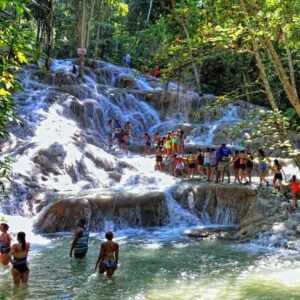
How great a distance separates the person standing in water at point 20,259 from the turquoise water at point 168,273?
0.21 metres

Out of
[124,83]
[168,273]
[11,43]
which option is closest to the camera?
[11,43]

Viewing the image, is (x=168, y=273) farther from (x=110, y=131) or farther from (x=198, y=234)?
(x=110, y=131)

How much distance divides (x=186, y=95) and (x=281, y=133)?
2114cm

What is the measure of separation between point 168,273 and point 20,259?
10.0 feet

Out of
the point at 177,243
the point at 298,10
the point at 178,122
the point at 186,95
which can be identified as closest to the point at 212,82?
the point at 186,95

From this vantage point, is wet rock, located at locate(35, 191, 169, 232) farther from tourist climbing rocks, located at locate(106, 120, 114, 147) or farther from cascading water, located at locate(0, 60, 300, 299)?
tourist climbing rocks, located at locate(106, 120, 114, 147)

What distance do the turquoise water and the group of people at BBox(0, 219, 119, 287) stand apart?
0.66 feet

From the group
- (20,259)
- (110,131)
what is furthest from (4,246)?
(110,131)

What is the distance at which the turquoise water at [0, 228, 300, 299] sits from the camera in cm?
777

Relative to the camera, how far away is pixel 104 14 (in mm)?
37781

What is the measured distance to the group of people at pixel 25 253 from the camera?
25.8 feet

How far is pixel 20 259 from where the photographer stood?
788cm

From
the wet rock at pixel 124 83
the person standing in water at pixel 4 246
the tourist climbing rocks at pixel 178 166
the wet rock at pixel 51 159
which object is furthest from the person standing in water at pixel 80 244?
the wet rock at pixel 124 83

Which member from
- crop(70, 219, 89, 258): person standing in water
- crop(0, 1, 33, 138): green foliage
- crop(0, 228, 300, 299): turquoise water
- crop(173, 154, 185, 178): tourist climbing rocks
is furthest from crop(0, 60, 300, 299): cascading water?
crop(0, 1, 33, 138): green foliage
